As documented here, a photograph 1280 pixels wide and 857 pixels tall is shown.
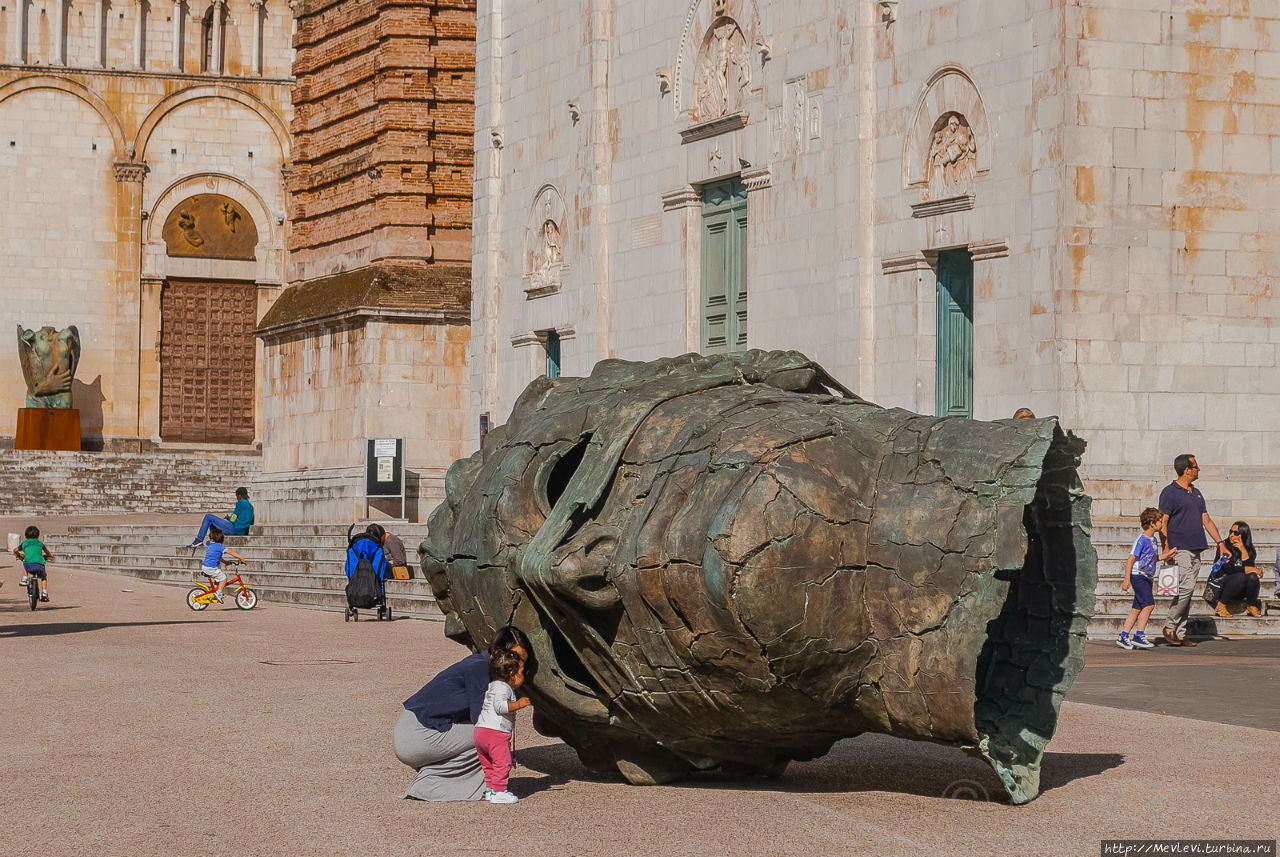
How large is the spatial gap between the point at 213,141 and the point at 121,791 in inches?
1817

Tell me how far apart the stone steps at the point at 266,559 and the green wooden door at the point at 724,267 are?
508 centimetres

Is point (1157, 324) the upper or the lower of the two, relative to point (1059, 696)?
upper

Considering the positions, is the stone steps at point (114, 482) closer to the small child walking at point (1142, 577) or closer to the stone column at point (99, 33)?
the stone column at point (99, 33)

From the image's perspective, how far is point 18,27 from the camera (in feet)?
170

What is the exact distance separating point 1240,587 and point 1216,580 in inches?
8.8

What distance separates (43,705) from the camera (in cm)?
1252

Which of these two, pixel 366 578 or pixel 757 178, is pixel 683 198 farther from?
pixel 366 578

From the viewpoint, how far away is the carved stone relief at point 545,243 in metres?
29.7

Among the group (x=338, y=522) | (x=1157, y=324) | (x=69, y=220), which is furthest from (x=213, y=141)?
(x=1157, y=324)

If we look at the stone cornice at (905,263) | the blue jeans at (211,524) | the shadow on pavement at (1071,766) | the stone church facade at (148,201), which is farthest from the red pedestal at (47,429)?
the shadow on pavement at (1071,766)

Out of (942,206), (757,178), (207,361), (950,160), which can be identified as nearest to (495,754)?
(942,206)

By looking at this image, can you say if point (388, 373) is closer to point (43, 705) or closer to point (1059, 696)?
point (43, 705)

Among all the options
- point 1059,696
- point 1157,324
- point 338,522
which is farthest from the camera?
point 338,522

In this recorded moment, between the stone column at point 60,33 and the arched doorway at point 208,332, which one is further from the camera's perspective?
the arched doorway at point 208,332
